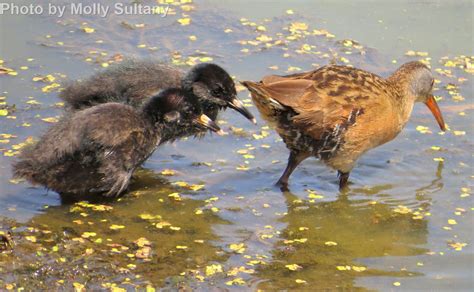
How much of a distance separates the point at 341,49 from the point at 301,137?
3446 mm

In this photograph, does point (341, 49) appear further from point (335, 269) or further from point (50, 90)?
point (335, 269)

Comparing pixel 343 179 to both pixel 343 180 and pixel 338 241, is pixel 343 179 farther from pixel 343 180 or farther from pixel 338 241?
pixel 338 241

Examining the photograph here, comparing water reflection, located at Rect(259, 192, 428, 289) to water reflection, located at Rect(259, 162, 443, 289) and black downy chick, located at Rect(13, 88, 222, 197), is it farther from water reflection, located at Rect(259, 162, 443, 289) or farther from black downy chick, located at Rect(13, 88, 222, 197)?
black downy chick, located at Rect(13, 88, 222, 197)

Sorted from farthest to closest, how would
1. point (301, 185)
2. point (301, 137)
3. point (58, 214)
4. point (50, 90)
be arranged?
point (50, 90), point (301, 185), point (301, 137), point (58, 214)

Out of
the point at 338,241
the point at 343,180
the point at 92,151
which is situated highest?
the point at 92,151

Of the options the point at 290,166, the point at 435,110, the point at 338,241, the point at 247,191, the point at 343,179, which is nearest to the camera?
the point at 338,241

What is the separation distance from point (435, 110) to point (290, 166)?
1960mm

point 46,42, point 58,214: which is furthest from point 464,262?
point 46,42

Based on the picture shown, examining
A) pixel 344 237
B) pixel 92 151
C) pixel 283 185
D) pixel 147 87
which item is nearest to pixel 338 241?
Result: pixel 344 237

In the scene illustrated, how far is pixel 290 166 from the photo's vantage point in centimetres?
801

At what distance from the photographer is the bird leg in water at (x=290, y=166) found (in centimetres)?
798

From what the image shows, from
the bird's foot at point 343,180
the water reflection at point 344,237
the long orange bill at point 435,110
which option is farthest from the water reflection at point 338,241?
the long orange bill at point 435,110

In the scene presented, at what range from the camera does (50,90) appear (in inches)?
368

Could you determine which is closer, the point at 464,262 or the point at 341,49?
the point at 464,262
